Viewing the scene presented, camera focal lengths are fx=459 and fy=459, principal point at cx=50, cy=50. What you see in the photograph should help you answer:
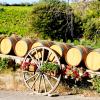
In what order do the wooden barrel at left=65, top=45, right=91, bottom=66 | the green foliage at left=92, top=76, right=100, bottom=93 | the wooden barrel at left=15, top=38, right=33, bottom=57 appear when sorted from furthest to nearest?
the wooden barrel at left=15, top=38, right=33, bottom=57, the wooden barrel at left=65, top=45, right=91, bottom=66, the green foliage at left=92, top=76, right=100, bottom=93

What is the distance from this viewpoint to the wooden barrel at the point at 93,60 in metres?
10.9

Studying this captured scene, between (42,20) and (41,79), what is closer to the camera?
(41,79)

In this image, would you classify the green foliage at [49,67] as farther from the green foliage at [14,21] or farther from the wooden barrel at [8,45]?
the green foliage at [14,21]

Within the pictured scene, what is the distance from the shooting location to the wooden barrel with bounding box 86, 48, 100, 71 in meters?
10.9

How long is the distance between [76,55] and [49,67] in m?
0.72

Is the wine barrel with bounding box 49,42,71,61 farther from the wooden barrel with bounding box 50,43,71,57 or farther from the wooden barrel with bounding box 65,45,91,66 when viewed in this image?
the wooden barrel with bounding box 65,45,91,66

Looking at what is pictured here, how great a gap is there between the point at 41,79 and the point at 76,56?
3.65 feet

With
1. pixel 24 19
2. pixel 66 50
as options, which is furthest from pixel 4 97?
pixel 24 19

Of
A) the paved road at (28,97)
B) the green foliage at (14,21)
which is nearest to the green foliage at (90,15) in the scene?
the paved road at (28,97)

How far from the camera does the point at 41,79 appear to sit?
11.5m

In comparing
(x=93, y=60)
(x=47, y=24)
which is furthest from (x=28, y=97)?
(x=47, y=24)

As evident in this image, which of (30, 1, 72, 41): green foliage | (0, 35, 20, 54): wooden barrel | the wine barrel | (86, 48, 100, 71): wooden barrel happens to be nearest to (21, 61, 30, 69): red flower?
the wine barrel

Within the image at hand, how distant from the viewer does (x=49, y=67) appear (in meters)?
11.1

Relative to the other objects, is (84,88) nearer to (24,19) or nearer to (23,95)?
(23,95)
